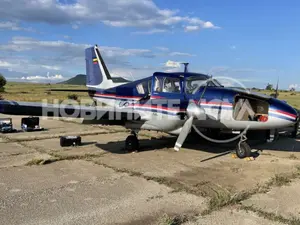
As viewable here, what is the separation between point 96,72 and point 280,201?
1178 centimetres

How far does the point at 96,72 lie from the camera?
1577cm

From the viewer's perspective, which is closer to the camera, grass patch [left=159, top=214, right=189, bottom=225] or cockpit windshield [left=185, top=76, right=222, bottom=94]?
grass patch [left=159, top=214, right=189, bottom=225]

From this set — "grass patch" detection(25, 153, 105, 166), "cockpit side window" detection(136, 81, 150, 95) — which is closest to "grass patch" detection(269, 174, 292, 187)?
"cockpit side window" detection(136, 81, 150, 95)

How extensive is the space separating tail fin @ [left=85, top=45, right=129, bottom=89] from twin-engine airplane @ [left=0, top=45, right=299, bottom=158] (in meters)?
4.76

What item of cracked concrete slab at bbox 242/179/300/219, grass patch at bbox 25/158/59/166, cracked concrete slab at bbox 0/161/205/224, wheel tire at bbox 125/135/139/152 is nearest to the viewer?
cracked concrete slab at bbox 0/161/205/224

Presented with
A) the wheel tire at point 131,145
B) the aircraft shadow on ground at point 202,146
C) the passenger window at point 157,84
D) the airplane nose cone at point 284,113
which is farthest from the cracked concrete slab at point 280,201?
the wheel tire at point 131,145

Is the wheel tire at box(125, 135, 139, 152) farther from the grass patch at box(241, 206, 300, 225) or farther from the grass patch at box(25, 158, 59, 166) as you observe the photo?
the grass patch at box(241, 206, 300, 225)

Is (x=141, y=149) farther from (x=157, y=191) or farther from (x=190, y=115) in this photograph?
(x=157, y=191)

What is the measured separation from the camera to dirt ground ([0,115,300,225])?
17.0 ft

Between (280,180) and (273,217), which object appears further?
(280,180)

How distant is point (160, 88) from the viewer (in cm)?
1020

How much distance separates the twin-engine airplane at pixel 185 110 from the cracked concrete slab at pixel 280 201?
283 cm

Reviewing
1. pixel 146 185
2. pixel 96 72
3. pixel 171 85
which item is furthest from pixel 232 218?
pixel 96 72

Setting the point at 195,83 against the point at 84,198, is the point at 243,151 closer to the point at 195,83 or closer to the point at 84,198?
the point at 195,83
